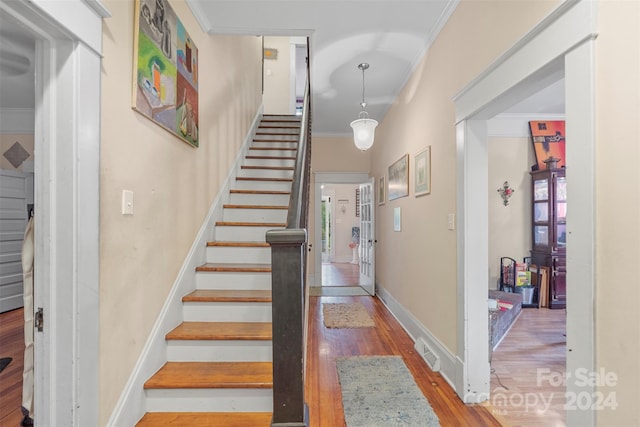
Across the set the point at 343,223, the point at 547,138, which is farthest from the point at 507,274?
the point at 343,223

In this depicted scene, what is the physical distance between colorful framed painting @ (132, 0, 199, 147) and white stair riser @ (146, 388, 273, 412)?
4.96 feet

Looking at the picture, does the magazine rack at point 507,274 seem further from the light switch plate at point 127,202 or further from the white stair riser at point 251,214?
the light switch plate at point 127,202

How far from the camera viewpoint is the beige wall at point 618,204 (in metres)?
0.98

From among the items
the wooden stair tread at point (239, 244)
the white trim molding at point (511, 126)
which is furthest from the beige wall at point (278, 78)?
the wooden stair tread at point (239, 244)

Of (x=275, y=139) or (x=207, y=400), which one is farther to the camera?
(x=275, y=139)

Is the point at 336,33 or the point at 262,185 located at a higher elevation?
the point at 336,33

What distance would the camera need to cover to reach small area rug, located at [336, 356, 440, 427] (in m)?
1.86

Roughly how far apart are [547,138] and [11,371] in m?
6.26

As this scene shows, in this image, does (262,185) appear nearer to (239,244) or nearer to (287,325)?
(239,244)

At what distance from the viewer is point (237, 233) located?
279 centimetres

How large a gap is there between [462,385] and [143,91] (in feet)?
8.77

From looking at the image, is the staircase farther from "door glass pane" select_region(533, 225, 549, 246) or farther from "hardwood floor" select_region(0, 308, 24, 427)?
"door glass pane" select_region(533, 225, 549, 246)

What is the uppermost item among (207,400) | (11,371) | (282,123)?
(282,123)

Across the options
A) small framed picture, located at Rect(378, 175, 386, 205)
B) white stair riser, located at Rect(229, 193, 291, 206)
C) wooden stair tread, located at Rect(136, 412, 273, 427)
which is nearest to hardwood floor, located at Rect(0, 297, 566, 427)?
wooden stair tread, located at Rect(136, 412, 273, 427)
